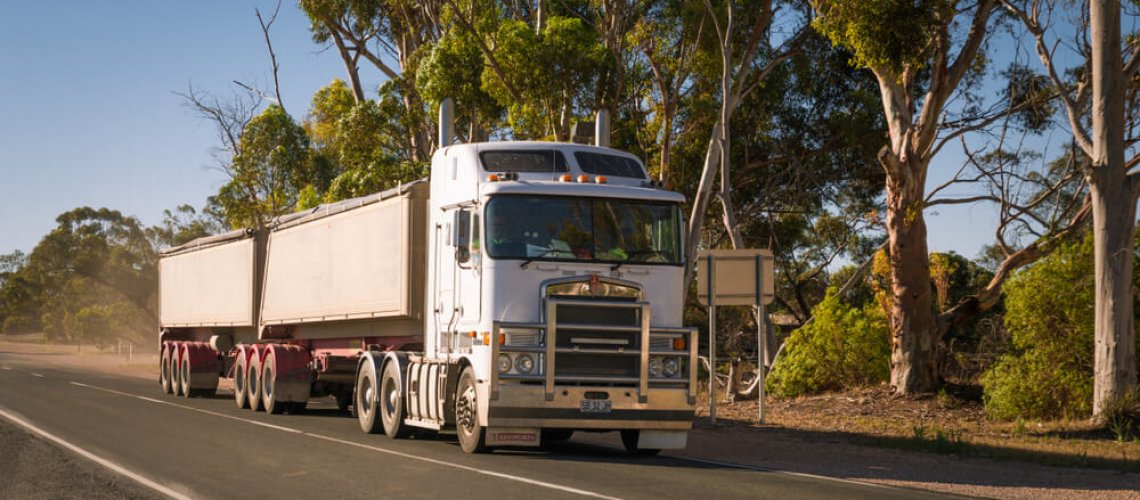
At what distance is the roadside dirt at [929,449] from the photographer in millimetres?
12711

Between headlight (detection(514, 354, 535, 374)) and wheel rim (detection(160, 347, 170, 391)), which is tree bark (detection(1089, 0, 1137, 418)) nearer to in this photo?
headlight (detection(514, 354, 535, 374))

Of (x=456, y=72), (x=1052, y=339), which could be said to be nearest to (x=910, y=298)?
(x=1052, y=339)

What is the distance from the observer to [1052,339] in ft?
69.9

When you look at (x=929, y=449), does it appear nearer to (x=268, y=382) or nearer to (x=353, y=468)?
(x=353, y=468)

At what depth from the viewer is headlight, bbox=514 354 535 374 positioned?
13.9 metres

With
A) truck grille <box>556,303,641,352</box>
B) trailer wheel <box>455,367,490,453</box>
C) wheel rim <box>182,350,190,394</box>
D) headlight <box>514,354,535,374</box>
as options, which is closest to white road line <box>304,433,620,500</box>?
trailer wheel <box>455,367,490,453</box>

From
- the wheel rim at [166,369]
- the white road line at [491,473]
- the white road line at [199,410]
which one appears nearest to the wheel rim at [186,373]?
the white road line at [199,410]

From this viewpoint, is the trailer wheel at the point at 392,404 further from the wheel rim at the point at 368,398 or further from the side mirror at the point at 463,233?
the side mirror at the point at 463,233

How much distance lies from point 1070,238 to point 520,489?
16.3 m

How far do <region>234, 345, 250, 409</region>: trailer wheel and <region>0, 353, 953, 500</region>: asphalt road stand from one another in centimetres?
455

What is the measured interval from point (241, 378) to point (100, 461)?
463 inches

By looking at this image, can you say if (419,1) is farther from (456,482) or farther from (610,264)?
(456,482)

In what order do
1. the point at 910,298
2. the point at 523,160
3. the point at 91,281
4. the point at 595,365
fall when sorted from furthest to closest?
the point at 91,281
the point at 910,298
the point at 523,160
the point at 595,365

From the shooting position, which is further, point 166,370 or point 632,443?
point 166,370
